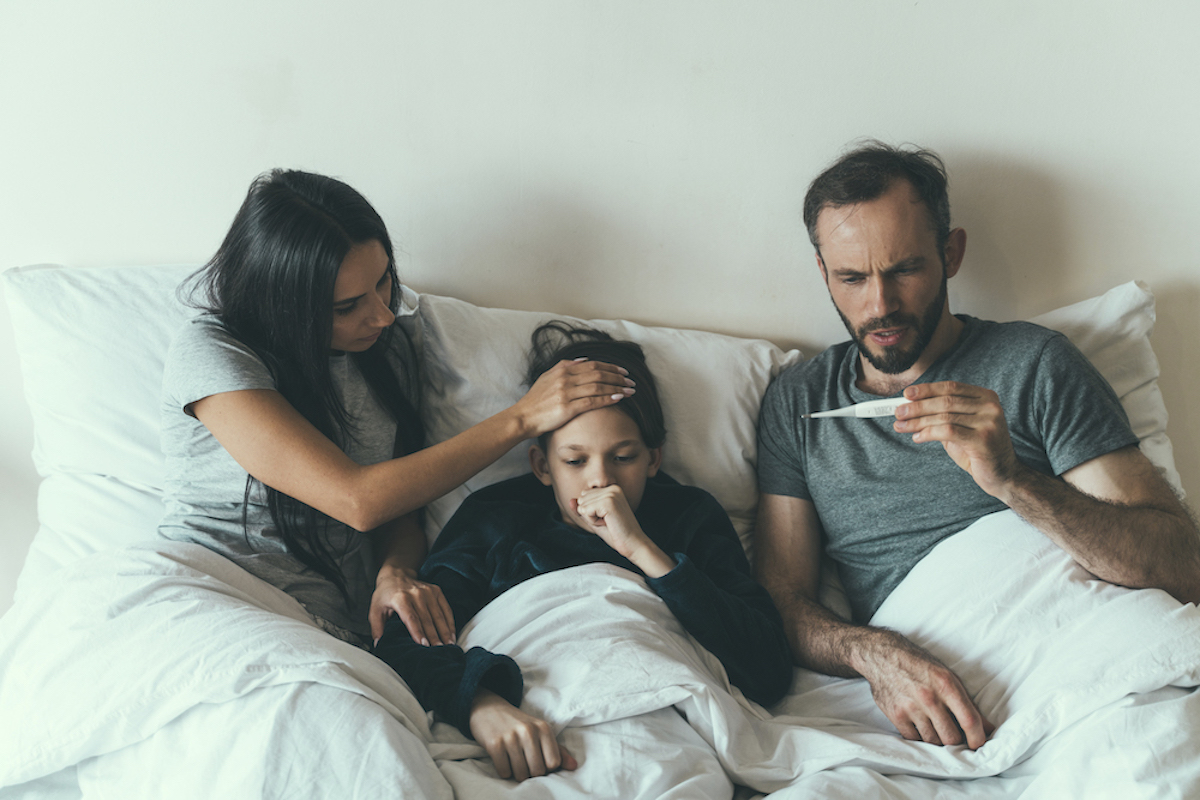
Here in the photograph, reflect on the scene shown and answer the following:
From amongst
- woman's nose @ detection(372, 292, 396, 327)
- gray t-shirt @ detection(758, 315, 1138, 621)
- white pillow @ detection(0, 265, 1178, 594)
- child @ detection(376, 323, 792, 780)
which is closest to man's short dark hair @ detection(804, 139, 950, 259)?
gray t-shirt @ detection(758, 315, 1138, 621)

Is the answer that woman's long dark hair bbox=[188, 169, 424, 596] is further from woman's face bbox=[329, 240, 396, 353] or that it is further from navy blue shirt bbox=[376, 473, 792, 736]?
navy blue shirt bbox=[376, 473, 792, 736]

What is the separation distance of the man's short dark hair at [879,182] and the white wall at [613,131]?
0.67 feet

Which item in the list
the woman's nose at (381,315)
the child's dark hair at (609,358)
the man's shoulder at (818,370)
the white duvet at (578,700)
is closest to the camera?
the white duvet at (578,700)

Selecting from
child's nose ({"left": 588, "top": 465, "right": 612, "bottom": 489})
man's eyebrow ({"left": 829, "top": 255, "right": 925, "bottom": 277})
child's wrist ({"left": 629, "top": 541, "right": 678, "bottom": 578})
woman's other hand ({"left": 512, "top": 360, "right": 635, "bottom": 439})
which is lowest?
child's wrist ({"left": 629, "top": 541, "right": 678, "bottom": 578})

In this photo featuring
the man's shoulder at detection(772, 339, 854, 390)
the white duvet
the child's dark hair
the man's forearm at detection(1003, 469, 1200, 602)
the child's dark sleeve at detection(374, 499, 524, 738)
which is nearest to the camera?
the white duvet

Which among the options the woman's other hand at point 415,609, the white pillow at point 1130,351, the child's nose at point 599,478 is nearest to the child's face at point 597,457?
the child's nose at point 599,478

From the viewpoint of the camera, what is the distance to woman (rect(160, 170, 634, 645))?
1276mm

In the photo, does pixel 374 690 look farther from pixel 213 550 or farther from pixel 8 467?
pixel 8 467

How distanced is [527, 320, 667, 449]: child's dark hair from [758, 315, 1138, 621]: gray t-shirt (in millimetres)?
255

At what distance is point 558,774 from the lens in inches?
40.1

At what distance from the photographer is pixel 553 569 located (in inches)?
52.6

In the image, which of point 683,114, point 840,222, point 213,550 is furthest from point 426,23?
point 213,550

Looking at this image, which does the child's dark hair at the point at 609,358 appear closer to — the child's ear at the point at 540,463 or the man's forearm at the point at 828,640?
the child's ear at the point at 540,463

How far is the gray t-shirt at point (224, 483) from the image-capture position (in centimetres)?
129
